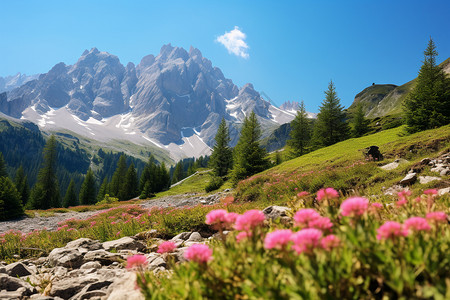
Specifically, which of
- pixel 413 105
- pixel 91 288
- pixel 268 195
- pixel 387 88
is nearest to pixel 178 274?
pixel 91 288

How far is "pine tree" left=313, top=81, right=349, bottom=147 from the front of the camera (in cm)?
3794

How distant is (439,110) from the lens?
24156 millimetres

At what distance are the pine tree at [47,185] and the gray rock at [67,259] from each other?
Answer: 2201 inches

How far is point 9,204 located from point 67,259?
27.1 m

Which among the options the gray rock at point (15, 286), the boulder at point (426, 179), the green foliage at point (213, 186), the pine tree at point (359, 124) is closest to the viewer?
the gray rock at point (15, 286)

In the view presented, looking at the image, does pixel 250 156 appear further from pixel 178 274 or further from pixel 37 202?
pixel 37 202

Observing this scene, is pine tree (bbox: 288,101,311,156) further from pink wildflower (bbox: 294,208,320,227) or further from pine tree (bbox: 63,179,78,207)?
pine tree (bbox: 63,179,78,207)

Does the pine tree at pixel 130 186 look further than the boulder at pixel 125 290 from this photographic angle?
Yes

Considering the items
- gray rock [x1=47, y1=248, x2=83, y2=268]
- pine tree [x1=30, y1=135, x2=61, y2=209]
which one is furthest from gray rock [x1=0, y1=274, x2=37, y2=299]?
pine tree [x1=30, y1=135, x2=61, y2=209]

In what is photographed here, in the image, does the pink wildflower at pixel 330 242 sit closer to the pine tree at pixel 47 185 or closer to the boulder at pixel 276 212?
the boulder at pixel 276 212

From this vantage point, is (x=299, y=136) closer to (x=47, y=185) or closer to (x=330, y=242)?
(x=330, y=242)

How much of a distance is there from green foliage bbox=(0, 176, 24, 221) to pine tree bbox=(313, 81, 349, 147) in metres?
42.9

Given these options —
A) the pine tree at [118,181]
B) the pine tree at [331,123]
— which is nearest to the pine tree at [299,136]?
the pine tree at [331,123]

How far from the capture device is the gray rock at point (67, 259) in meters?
4.93
